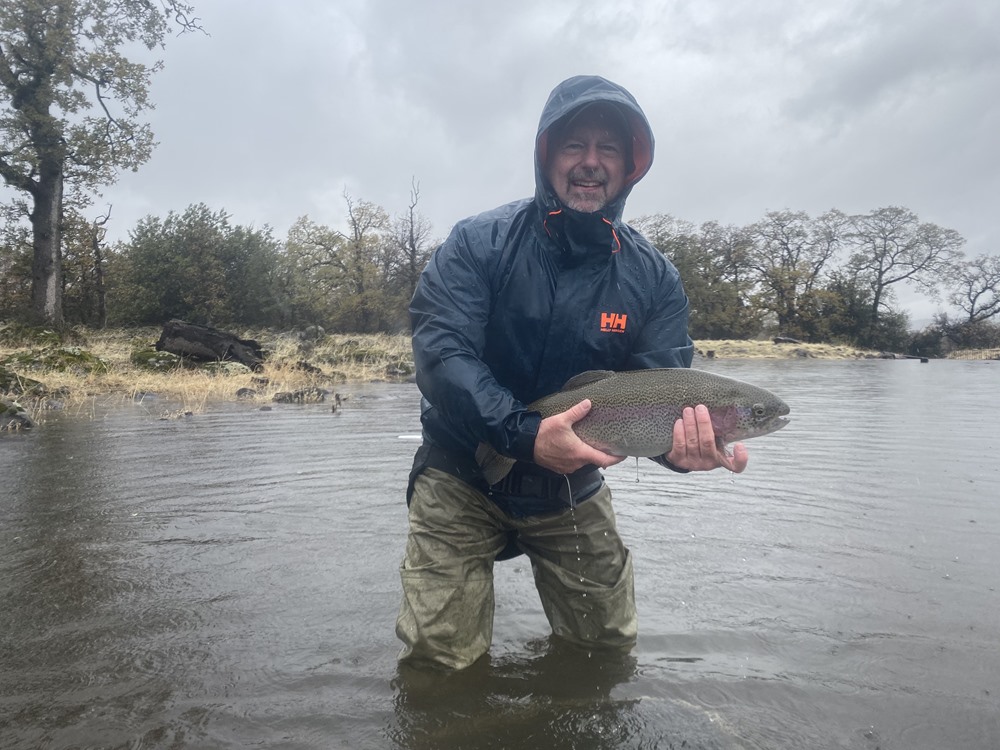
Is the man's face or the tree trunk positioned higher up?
the tree trunk

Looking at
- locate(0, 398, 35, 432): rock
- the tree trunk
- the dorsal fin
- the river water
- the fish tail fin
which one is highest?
the tree trunk

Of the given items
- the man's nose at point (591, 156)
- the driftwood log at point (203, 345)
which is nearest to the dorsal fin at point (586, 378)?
the man's nose at point (591, 156)

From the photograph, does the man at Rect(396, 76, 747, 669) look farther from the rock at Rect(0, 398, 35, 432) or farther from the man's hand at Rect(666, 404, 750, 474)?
the rock at Rect(0, 398, 35, 432)

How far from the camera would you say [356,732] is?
2746 mm

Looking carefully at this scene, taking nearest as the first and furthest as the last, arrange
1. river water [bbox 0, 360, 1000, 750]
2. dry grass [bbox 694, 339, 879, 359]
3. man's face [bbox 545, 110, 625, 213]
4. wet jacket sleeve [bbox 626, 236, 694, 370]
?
river water [bbox 0, 360, 1000, 750], man's face [bbox 545, 110, 625, 213], wet jacket sleeve [bbox 626, 236, 694, 370], dry grass [bbox 694, 339, 879, 359]

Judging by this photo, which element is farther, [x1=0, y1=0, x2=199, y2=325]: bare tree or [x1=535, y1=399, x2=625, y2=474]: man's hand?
[x1=0, y1=0, x2=199, y2=325]: bare tree

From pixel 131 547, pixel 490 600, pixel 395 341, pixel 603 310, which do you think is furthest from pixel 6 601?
pixel 395 341

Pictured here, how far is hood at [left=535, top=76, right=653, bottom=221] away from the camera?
336 cm

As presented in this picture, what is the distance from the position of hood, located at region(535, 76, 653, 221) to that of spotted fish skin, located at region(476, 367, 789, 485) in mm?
849

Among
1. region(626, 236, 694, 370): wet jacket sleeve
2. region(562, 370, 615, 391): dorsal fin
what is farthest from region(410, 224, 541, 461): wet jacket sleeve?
region(626, 236, 694, 370): wet jacket sleeve

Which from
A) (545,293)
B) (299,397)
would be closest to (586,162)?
(545,293)

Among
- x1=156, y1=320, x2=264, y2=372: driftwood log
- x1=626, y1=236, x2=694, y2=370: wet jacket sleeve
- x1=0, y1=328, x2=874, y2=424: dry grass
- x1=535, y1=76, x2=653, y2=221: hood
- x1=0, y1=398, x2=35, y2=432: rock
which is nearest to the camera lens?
x1=535, y1=76, x2=653, y2=221: hood

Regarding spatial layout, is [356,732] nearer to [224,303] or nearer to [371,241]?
[224,303]

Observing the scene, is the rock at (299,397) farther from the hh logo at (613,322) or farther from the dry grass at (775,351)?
the dry grass at (775,351)
